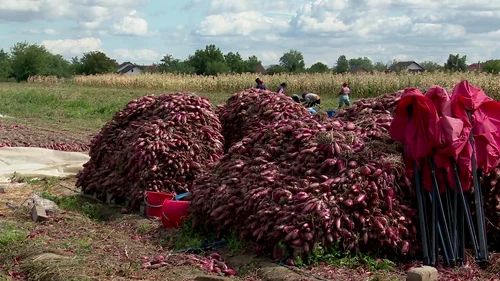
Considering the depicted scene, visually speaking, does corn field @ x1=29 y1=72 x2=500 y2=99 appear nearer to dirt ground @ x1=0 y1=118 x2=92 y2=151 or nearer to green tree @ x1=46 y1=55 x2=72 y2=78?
dirt ground @ x1=0 y1=118 x2=92 y2=151

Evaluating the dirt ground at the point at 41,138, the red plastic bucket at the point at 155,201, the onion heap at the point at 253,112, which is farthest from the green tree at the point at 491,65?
the red plastic bucket at the point at 155,201

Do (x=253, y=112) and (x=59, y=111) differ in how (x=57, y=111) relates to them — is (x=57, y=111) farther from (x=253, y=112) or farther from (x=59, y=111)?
(x=253, y=112)

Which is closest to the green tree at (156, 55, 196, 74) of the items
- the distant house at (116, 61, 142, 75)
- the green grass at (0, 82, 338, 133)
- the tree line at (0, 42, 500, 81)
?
the tree line at (0, 42, 500, 81)

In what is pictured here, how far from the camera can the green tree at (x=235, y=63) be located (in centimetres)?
8129

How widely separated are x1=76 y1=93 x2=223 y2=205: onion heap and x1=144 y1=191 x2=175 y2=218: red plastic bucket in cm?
23

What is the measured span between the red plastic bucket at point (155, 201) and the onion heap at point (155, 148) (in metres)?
0.23

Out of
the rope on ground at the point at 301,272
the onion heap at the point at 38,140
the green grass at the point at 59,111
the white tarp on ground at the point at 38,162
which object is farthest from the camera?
the green grass at the point at 59,111

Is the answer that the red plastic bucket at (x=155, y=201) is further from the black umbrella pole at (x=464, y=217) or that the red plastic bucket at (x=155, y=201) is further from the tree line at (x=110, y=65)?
the tree line at (x=110, y=65)

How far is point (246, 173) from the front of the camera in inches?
275

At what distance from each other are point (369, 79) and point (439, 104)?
25.4 meters

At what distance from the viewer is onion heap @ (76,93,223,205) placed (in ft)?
28.1

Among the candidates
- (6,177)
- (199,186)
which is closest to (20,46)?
(6,177)

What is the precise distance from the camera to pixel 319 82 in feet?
112

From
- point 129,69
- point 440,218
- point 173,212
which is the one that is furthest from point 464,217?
point 129,69
